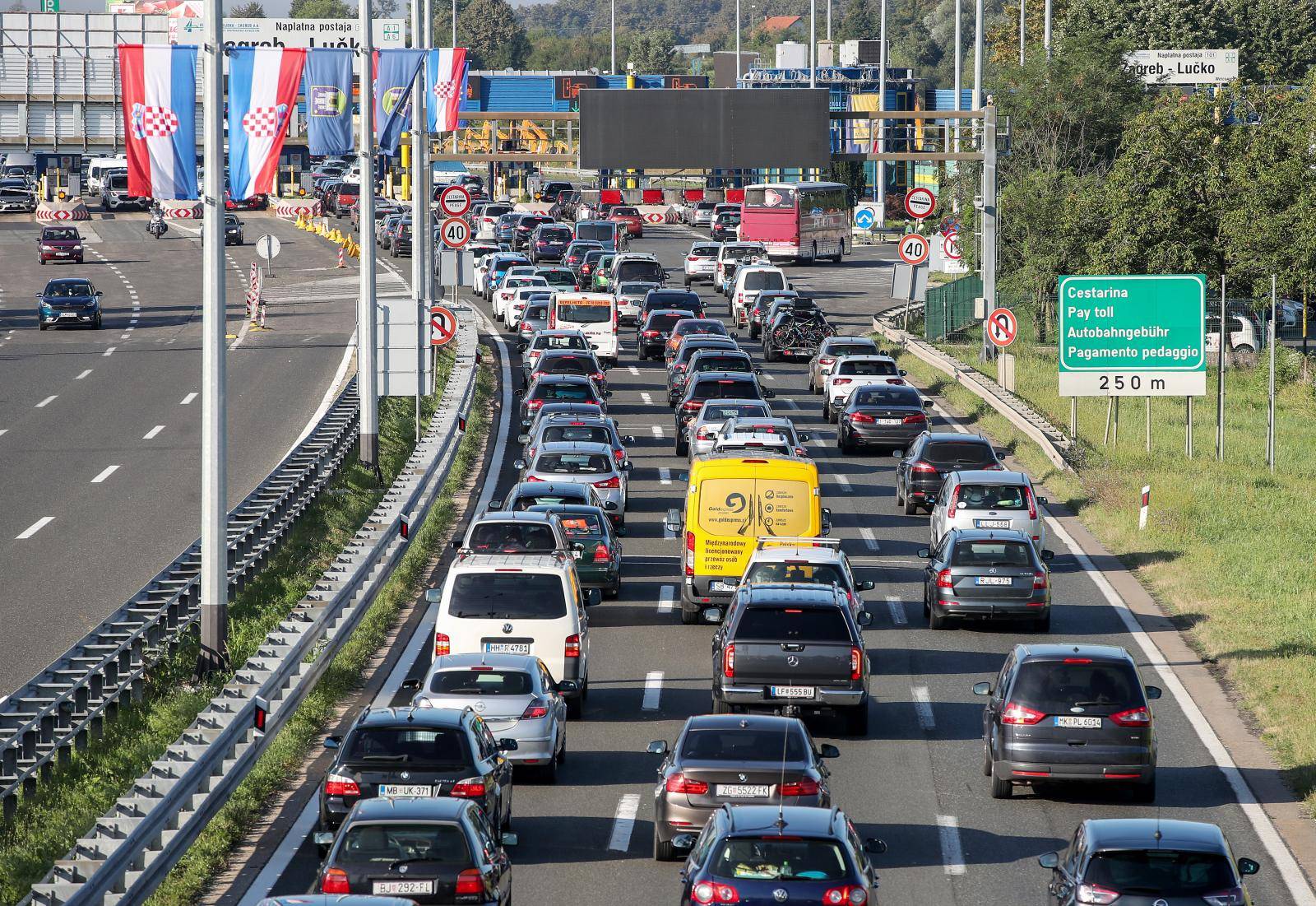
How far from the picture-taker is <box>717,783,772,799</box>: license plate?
15992 millimetres

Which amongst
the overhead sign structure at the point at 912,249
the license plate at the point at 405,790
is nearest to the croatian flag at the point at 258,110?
the license plate at the point at 405,790

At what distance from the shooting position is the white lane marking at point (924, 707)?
2162cm

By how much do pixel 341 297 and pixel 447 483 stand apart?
38591 mm

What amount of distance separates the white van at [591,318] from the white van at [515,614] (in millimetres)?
31003

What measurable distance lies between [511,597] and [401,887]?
25.6 ft

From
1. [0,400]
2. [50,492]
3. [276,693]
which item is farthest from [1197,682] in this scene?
[0,400]

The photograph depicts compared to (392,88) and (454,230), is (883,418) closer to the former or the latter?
(392,88)

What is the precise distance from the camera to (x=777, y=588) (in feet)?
69.5

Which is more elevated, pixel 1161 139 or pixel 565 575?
pixel 1161 139

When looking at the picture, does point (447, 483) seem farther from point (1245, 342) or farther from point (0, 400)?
point (1245, 342)

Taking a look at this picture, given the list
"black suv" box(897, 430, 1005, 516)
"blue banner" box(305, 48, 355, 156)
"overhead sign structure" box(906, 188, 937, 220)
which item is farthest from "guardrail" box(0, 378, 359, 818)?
"overhead sign structure" box(906, 188, 937, 220)

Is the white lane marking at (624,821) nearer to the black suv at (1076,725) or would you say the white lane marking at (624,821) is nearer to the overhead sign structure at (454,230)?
the black suv at (1076,725)

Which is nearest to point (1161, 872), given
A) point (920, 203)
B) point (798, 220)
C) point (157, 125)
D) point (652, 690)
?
point (652, 690)

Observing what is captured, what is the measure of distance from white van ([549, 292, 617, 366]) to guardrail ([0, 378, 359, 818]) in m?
19.7
